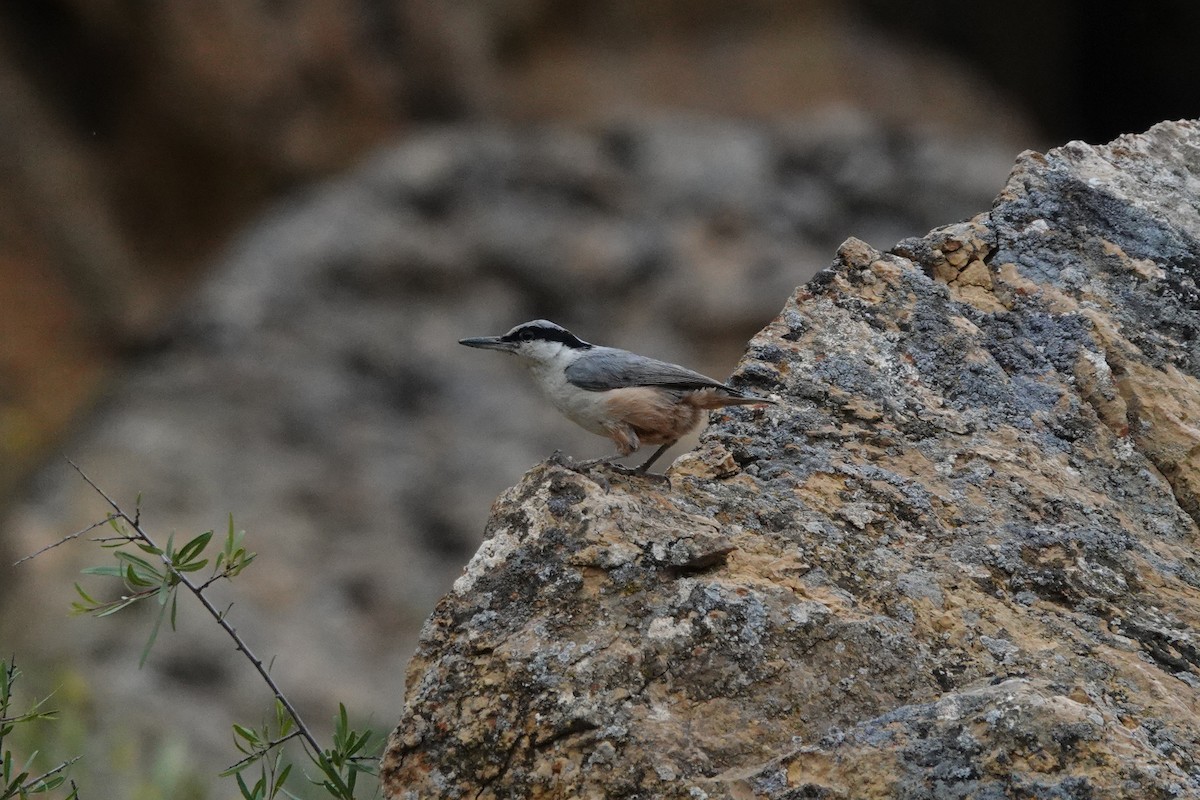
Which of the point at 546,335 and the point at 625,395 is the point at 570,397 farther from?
the point at 546,335

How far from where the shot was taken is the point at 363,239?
32.6 ft

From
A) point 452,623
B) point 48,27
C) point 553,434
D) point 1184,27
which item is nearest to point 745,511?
point 452,623

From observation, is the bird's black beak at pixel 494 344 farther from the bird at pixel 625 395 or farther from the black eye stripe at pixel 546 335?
the bird at pixel 625 395

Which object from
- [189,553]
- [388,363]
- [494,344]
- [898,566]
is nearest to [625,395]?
[494,344]

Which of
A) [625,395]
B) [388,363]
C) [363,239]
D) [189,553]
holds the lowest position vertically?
[189,553]

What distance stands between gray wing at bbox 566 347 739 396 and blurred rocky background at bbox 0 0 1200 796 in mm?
4918

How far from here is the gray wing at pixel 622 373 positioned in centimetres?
427

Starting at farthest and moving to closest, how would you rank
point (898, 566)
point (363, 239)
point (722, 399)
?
point (363, 239) → point (722, 399) → point (898, 566)

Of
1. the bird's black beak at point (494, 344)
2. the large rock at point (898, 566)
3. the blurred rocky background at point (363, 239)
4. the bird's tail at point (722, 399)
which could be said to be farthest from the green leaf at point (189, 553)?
the blurred rocky background at point (363, 239)

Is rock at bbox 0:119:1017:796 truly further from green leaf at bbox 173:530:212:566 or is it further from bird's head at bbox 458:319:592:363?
green leaf at bbox 173:530:212:566

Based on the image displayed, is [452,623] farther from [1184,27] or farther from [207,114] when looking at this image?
[1184,27]

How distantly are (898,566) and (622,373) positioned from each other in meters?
1.42

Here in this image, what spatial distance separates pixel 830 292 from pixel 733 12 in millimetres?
7529

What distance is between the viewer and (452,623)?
299 centimetres
